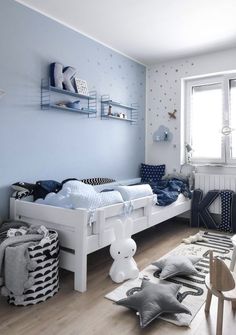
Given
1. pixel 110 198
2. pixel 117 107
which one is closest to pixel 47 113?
pixel 110 198

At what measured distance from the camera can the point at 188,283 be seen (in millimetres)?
2061

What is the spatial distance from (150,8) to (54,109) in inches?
Answer: 52.2

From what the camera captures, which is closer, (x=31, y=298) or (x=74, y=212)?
(x=31, y=298)

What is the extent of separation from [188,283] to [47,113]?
197 cm

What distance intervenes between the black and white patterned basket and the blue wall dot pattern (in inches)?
96.4

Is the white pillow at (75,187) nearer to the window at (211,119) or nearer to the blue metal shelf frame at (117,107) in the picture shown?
the blue metal shelf frame at (117,107)

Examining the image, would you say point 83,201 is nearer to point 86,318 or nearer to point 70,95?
point 86,318

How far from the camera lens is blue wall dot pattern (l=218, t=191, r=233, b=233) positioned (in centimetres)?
355

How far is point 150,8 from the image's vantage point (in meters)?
2.60

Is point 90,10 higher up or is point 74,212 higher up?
point 90,10

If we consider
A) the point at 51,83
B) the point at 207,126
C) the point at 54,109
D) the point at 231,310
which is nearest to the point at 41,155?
the point at 54,109

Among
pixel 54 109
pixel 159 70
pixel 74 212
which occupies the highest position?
pixel 159 70

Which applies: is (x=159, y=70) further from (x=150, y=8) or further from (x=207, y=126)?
(x=150, y=8)

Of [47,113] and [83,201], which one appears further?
[47,113]
